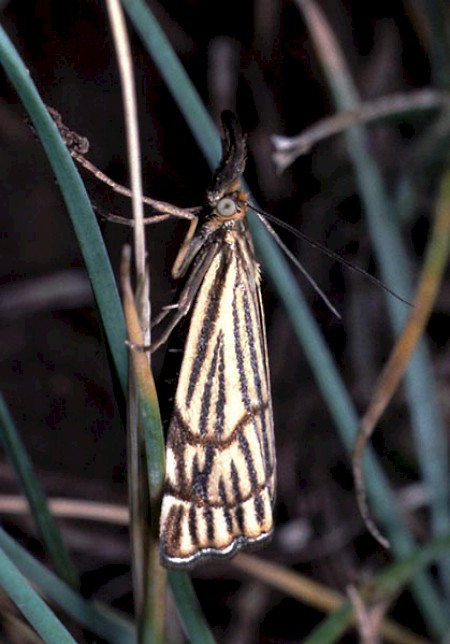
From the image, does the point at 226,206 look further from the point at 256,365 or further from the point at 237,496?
the point at 237,496

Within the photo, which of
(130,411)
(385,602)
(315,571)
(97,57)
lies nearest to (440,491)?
(385,602)

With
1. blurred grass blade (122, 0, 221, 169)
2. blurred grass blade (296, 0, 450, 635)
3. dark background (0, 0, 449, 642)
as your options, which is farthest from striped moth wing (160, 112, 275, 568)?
→ dark background (0, 0, 449, 642)

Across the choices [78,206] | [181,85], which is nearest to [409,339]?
[181,85]

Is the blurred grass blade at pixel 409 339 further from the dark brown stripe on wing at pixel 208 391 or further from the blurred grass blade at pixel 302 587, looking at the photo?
the dark brown stripe on wing at pixel 208 391

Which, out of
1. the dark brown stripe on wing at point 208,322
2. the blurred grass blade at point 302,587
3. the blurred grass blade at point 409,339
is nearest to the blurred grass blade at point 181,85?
the dark brown stripe on wing at point 208,322

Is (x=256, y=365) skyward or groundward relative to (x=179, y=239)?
groundward

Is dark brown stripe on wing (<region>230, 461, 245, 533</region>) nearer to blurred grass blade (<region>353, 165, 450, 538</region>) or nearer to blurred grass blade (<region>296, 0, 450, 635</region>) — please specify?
blurred grass blade (<region>353, 165, 450, 538</region>)
